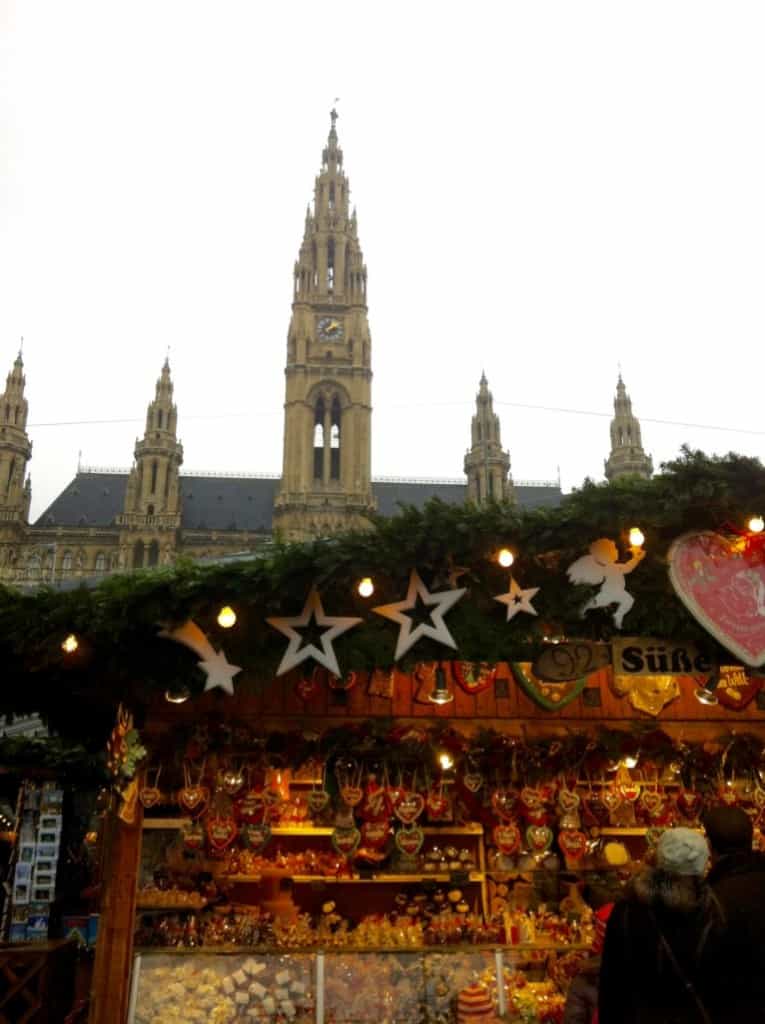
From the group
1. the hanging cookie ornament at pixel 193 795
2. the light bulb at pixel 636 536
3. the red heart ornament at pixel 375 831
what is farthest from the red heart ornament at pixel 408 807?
the light bulb at pixel 636 536

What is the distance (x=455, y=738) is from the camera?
22.5ft

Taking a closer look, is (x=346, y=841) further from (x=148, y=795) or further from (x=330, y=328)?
(x=330, y=328)

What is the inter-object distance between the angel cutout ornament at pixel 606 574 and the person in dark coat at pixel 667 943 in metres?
2.61

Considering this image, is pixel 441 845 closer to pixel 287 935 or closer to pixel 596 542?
pixel 287 935

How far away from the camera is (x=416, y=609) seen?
5.27 meters

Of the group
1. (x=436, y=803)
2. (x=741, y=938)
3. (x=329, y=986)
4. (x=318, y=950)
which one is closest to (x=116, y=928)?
(x=318, y=950)

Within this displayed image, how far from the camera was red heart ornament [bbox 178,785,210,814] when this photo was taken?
6355 mm

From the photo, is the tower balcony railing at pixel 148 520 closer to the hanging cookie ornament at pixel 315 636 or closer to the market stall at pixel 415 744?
the market stall at pixel 415 744

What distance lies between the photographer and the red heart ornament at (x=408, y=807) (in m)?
6.64

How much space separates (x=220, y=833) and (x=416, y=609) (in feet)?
8.29

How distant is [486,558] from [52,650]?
8.93 ft

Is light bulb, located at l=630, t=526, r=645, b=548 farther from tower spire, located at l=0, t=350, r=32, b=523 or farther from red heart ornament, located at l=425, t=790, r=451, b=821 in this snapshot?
tower spire, located at l=0, t=350, r=32, b=523

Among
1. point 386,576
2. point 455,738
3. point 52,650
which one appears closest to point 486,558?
point 386,576

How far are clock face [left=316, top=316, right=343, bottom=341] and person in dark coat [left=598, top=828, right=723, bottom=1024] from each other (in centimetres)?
5101
